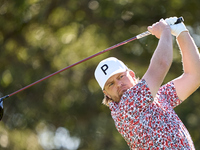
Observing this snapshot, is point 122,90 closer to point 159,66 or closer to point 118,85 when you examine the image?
point 118,85

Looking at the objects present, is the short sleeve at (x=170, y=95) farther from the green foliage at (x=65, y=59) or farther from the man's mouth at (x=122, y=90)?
the green foliage at (x=65, y=59)

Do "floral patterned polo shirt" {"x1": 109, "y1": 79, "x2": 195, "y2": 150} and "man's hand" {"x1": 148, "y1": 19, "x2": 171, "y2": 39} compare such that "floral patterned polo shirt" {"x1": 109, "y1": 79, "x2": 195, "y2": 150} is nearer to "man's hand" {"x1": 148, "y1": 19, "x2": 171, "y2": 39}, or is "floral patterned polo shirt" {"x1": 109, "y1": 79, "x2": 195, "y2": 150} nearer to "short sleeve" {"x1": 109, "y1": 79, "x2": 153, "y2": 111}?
"short sleeve" {"x1": 109, "y1": 79, "x2": 153, "y2": 111}

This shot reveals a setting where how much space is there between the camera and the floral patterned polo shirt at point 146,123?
247 centimetres

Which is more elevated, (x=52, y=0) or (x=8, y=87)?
(x=52, y=0)

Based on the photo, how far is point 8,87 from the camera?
766 centimetres

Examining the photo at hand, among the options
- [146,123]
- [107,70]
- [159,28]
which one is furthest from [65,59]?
[146,123]

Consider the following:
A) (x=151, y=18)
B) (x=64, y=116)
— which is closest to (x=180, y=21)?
(x=151, y=18)

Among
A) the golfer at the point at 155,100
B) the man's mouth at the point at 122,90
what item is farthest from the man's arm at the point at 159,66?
the man's mouth at the point at 122,90

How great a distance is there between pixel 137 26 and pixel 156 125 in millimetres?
4969

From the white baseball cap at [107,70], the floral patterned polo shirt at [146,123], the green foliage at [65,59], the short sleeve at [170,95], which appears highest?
the green foliage at [65,59]

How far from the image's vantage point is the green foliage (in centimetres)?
732

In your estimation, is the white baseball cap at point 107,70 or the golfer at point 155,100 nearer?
the golfer at point 155,100

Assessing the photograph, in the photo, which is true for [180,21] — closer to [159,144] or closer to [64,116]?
[159,144]

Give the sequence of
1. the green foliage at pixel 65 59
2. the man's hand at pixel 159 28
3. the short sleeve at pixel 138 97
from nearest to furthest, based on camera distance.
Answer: the short sleeve at pixel 138 97 → the man's hand at pixel 159 28 → the green foliage at pixel 65 59
